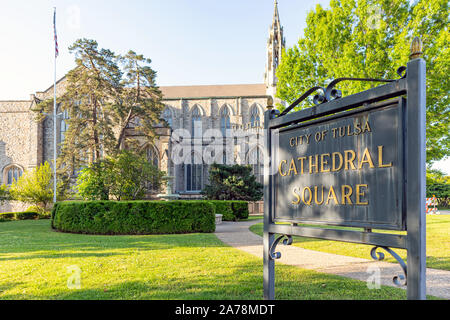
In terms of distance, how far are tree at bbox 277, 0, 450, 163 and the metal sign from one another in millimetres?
9967

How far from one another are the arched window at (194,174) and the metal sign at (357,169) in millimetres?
33732

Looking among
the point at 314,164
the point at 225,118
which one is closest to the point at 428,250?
the point at 314,164

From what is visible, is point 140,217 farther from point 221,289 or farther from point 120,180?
point 120,180

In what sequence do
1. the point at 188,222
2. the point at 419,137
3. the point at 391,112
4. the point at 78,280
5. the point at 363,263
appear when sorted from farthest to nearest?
the point at 188,222
the point at 363,263
the point at 78,280
the point at 391,112
the point at 419,137

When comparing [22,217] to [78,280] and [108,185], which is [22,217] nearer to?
A: [108,185]

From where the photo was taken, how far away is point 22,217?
993 inches

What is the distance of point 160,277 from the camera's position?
5.14 meters

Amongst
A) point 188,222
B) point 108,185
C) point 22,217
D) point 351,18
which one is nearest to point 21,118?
point 22,217

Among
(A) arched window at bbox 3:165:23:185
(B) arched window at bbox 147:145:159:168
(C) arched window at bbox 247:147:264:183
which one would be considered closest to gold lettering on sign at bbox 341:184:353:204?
(C) arched window at bbox 247:147:264:183

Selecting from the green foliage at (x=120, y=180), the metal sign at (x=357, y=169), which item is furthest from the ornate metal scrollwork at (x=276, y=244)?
the green foliage at (x=120, y=180)

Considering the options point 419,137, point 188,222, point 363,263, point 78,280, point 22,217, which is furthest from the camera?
point 22,217
